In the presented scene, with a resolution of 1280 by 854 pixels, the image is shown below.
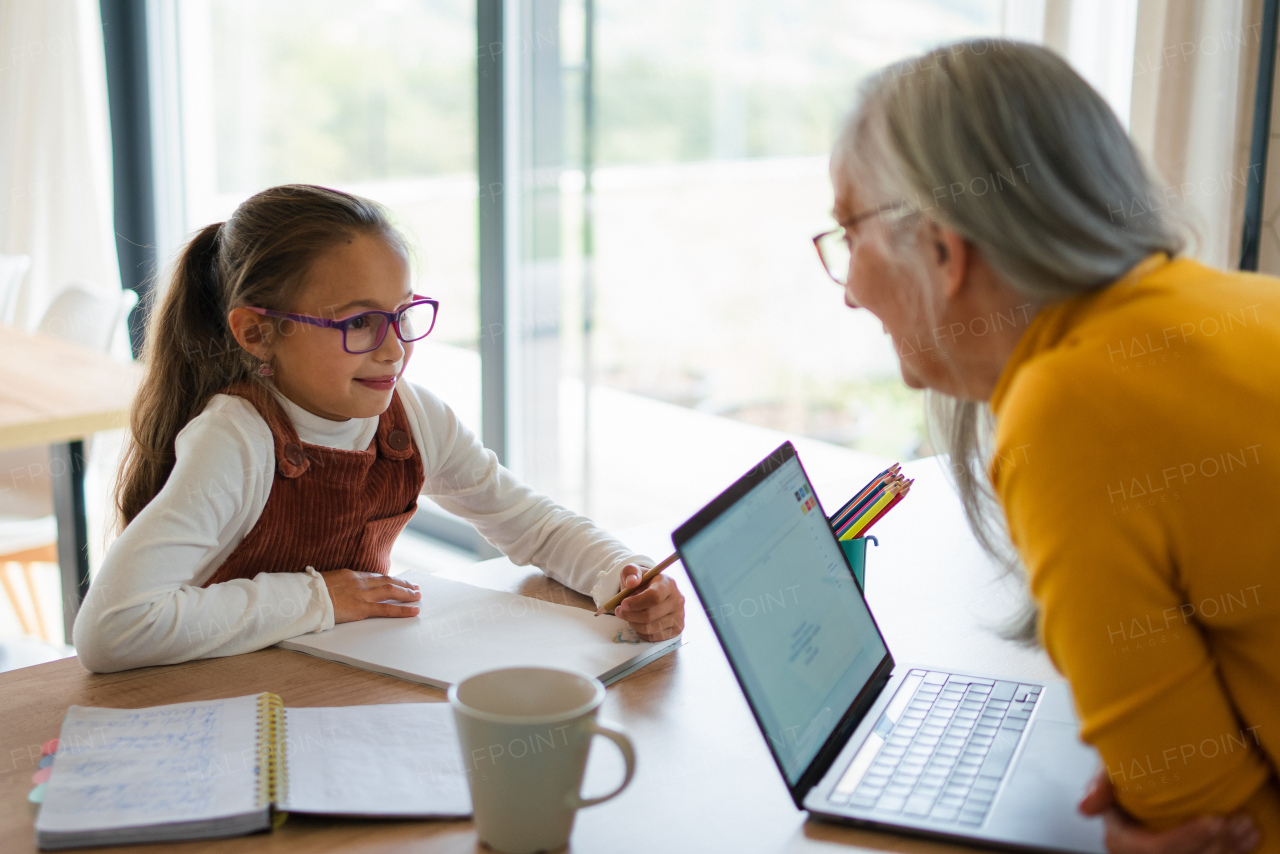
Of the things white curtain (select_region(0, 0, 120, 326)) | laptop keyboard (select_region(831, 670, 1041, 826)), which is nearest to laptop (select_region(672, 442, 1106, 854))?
laptop keyboard (select_region(831, 670, 1041, 826))

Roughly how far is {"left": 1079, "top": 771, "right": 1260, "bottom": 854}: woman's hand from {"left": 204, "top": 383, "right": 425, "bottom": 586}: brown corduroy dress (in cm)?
88

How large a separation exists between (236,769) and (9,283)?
294cm

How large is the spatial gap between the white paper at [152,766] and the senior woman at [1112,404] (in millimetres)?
555

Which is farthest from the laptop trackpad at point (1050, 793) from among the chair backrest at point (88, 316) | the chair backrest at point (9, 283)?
the chair backrest at point (9, 283)

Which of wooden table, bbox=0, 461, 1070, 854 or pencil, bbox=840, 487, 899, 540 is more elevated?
pencil, bbox=840, 487, 899, 540

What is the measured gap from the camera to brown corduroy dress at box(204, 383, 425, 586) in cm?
124

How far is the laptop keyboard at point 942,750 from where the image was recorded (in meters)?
0.79

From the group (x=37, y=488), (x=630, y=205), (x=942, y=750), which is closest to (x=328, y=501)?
(x=942, y=750)

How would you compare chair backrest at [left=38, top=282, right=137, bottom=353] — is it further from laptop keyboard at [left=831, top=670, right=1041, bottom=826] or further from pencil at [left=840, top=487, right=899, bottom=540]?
laptop keyboard at [left=831, top=670, right=1041, bottom=826]

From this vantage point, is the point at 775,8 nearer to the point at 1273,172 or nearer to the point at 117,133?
the point at 1273,172

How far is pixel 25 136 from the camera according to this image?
12.7ft

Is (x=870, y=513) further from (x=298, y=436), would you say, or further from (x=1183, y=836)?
(x=298, y=436)

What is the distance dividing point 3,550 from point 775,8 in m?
2.38

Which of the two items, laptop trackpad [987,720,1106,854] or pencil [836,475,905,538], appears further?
pencil [836,475,905,538]
